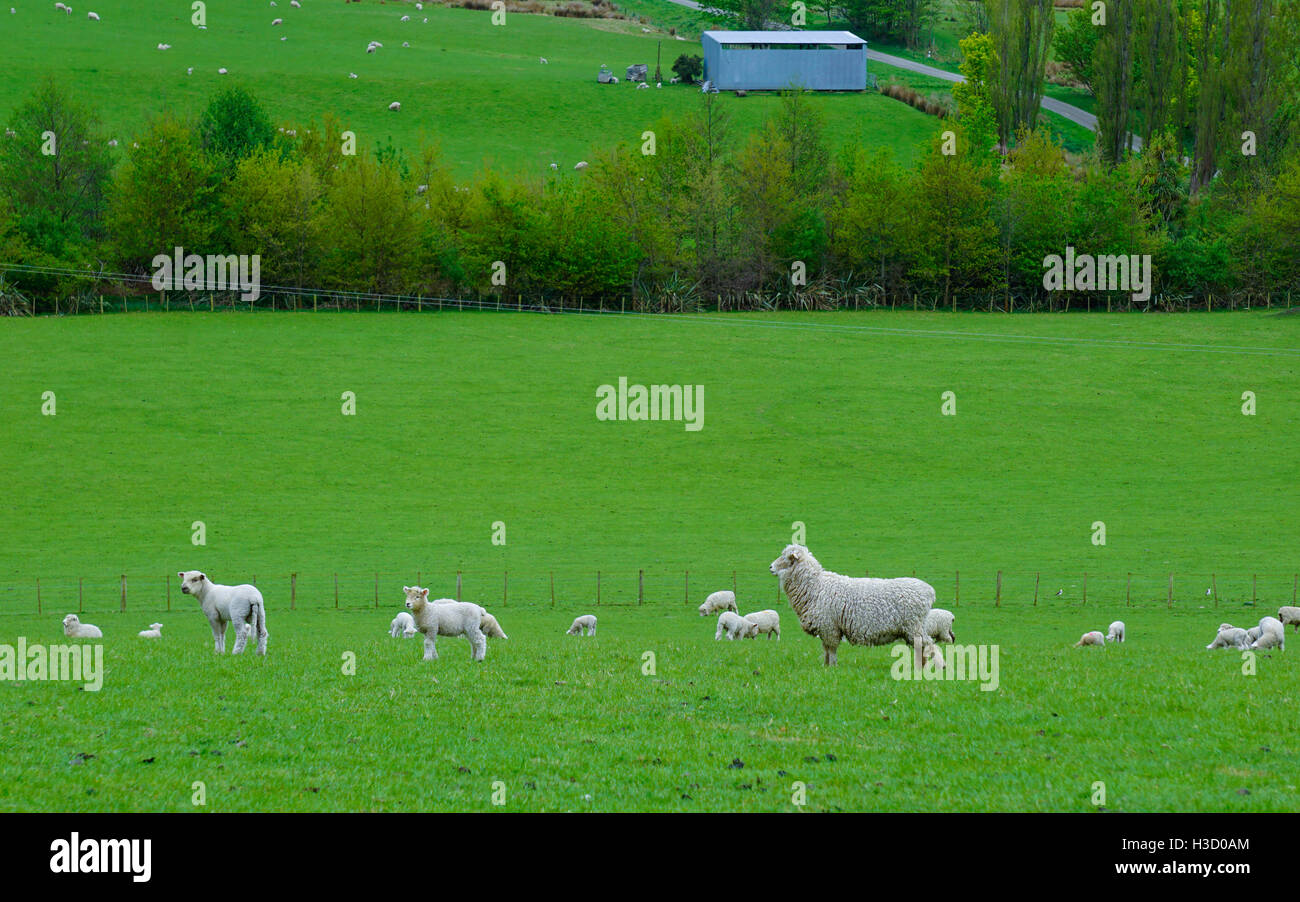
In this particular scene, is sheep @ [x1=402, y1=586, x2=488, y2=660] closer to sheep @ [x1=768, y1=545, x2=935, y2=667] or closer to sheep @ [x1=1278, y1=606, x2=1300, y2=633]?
sheep @ [x1=768, y1=545, x2=935, y2=667]

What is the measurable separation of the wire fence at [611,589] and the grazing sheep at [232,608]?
1448 cm

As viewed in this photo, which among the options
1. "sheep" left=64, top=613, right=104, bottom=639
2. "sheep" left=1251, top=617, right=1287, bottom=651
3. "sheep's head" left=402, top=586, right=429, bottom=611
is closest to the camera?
"sheep's head" left=402, top=586, right=429, bottom=611

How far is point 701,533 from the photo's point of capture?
4800 cm

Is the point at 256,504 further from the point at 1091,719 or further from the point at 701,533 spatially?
the point at 1091,719

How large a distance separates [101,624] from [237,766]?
72.2ft

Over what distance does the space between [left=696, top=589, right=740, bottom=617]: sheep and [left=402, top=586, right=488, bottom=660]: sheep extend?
13818 millimetres

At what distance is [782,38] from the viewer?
436ft

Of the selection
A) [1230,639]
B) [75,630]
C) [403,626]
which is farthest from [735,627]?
[75,630]

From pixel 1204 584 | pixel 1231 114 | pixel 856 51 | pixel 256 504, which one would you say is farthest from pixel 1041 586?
pixel 856 51

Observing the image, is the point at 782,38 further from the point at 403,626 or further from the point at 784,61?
the point at 403,626

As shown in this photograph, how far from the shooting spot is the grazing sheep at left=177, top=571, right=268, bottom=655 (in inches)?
790

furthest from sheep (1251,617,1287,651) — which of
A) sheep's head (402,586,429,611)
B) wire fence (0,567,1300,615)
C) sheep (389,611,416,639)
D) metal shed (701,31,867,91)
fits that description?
metal shed (701,31,867,91)

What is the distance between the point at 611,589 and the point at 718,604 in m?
5.10

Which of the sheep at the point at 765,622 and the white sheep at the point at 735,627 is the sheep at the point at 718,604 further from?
the white sheep at the point at 735,627
